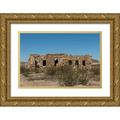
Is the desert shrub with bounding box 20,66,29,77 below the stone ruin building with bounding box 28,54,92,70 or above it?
below

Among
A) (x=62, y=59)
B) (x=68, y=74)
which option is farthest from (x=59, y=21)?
(x=68, y=74)

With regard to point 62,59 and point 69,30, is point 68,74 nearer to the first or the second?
point 62,59

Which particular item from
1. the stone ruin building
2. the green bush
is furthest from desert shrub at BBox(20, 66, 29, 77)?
the green bush

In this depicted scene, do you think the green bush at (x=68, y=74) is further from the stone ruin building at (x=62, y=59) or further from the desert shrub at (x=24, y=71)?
the desert shrub at (x=24, y=71)

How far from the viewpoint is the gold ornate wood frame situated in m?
4.55

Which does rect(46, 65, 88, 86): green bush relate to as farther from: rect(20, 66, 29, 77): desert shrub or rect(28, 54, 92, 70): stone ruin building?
rect(20, 66, 29, 77): desert shrub

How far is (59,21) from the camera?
179 inches

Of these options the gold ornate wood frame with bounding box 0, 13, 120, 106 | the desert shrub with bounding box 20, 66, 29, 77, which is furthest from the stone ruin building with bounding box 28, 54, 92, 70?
the gold ornate wood frame with bounding box 0, 13, 120, 106

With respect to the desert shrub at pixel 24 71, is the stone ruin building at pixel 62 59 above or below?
above

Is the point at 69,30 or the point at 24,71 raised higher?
the point at 69,30

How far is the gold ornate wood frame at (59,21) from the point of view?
179 inches

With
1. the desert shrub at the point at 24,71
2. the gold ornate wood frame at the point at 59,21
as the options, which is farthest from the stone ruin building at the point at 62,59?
the gold ornate wood frame at the point at 59,21
